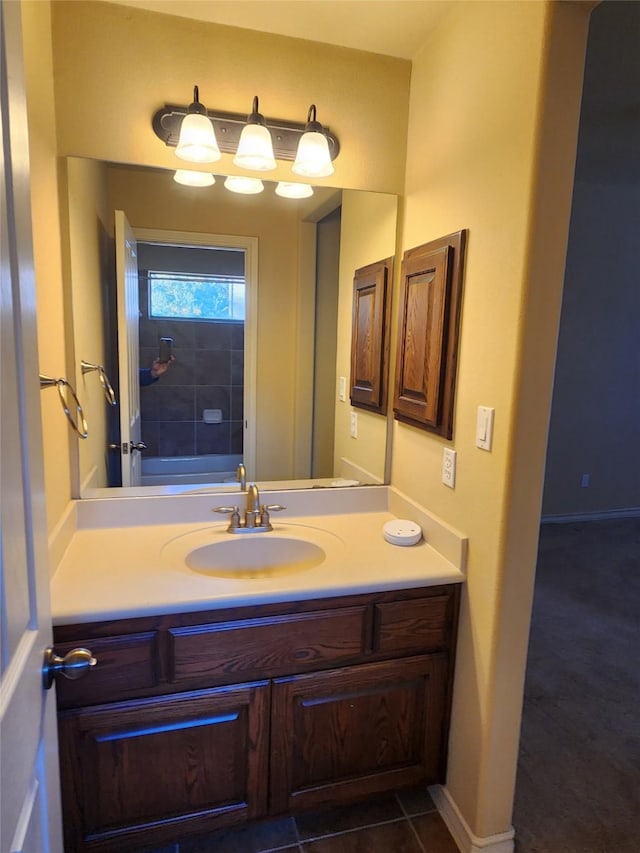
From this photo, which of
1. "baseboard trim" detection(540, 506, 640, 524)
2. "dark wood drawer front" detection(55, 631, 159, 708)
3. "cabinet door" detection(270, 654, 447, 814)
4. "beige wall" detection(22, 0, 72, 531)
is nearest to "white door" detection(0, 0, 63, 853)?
"dark wood drawer front" detection(55, 631, 159, 708)

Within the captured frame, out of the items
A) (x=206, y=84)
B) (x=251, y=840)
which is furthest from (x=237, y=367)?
(x=251, y=840)

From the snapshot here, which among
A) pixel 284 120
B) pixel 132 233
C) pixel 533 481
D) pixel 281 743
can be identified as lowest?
pixel 281 743

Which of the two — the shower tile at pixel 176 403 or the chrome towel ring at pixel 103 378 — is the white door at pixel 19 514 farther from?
the shower tile at pixel 176 403

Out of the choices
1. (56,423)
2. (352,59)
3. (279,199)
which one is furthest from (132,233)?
(352,59)

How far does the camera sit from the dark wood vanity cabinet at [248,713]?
1.32 metres

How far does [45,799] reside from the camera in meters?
0.88

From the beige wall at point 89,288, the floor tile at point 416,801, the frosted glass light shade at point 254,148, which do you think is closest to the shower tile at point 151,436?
the beige wall at point 89,288

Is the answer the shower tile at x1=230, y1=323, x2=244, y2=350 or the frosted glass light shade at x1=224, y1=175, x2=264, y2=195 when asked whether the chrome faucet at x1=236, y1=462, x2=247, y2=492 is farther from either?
the frosted glass light shade at x1=224, y1=175, x2=264, y2=195

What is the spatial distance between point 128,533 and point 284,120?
1.46 metres

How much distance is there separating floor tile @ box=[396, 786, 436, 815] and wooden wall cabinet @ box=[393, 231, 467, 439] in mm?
1195

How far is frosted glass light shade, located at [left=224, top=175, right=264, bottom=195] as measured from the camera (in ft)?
5.88

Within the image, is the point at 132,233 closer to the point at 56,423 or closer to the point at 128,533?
the point at 56,423

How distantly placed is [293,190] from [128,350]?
812 mm

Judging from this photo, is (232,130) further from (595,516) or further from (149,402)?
(595,516)
